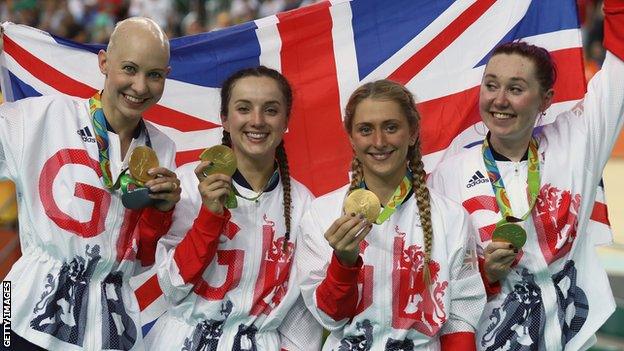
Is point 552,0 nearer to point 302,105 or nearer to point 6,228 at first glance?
point 302,105

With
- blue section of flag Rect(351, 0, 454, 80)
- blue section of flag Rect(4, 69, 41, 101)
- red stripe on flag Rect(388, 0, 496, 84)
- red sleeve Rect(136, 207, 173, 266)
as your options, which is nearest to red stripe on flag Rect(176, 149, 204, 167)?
blue section of flag Rect(4, 69, 41, 101)

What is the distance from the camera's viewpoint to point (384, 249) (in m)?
4.29

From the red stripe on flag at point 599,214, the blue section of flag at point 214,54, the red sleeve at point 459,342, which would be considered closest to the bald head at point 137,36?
the blue section of flag at point 214,54

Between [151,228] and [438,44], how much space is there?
169cm

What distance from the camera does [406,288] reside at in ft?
14.0

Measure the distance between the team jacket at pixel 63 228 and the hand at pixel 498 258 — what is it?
1139 millimetres

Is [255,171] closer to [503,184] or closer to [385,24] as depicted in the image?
[503,184]

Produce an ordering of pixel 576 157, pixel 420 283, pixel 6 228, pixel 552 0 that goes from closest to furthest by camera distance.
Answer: pixel 420 283, pixel 576 157, pixel 552 0, pixel 6 228

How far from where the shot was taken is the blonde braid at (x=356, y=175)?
4.37 m

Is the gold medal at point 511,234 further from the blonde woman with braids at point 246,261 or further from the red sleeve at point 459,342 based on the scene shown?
the blonde woman with braids at point 246,261

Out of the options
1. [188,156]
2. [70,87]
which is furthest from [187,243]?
[70,87]

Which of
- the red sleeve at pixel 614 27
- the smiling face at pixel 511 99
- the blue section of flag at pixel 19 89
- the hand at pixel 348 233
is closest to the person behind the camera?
the hand at pixel 348 233

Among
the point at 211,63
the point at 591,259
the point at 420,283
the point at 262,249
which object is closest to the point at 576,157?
the point at 591,259

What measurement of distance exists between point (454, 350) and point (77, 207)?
139cm
